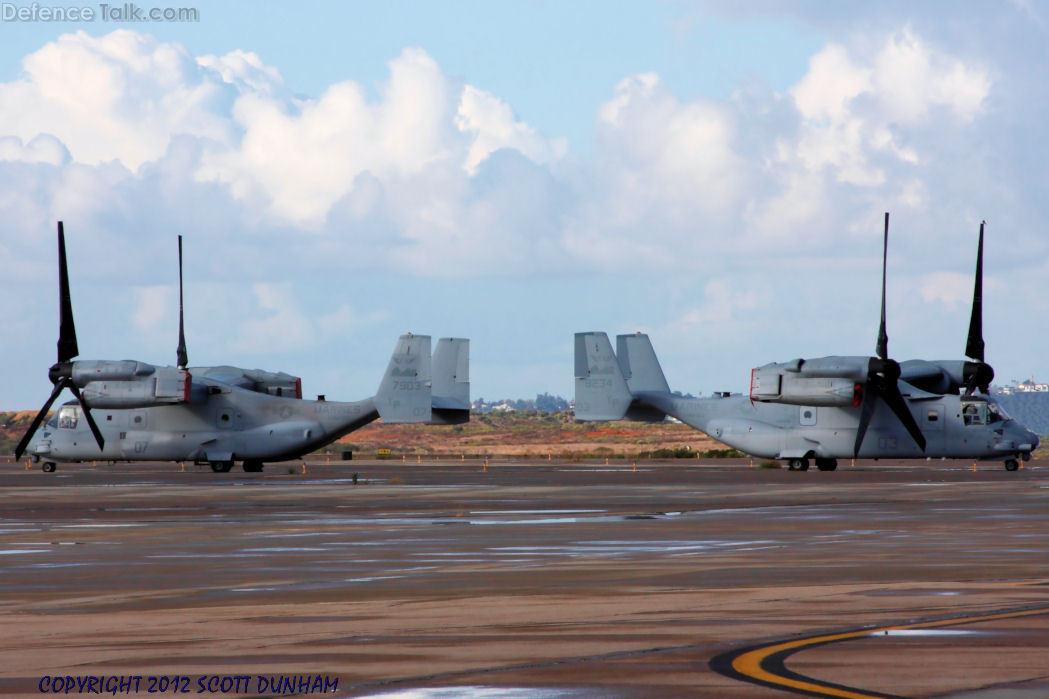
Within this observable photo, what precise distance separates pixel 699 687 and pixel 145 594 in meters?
8.72

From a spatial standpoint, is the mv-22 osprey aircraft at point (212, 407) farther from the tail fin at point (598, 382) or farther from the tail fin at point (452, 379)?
the tail fin at point (598, 382)

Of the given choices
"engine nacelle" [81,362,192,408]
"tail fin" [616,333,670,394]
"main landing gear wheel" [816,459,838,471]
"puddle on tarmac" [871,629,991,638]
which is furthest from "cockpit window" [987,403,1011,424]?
"puddle on tarmac" [871,629,991,638]

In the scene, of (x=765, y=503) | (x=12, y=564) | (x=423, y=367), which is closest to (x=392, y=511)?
(x=765, y=503)

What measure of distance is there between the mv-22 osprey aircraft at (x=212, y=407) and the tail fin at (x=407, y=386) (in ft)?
0.15

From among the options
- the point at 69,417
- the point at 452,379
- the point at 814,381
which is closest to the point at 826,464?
the point at 814,381

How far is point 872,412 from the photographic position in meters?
64.8

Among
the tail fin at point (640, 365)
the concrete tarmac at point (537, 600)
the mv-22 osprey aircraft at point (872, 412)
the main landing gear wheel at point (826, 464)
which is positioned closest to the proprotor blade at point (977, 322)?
the mv-22 osprey aircraft at point (872, 412)

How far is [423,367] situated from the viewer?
221 ft

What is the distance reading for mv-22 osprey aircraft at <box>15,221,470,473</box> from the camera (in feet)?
221

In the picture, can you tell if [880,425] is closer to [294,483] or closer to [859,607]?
[294,483]

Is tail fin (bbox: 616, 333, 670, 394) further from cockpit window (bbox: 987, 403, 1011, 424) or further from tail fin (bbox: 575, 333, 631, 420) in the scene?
cockpit window (bbox: 987, 403, 1011, 424)

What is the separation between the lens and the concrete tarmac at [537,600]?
10.3 meters

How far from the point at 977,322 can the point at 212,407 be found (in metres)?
35.1

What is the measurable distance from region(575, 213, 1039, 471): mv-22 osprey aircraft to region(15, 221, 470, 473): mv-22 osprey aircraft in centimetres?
1345
